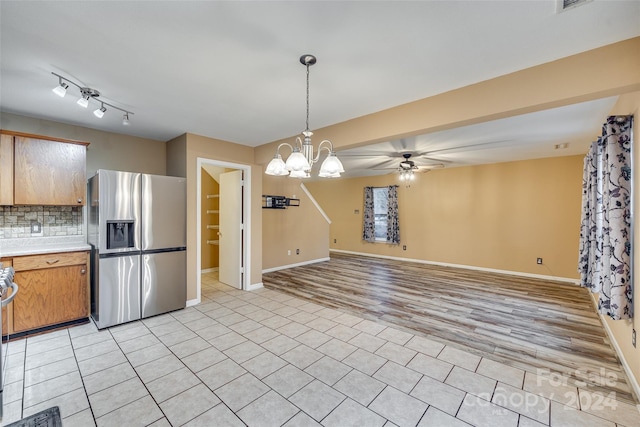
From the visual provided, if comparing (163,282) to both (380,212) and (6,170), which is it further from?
(380,212)

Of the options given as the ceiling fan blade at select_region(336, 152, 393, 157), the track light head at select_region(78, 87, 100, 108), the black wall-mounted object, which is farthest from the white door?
the track light head at select_region(78, 87, 100, 108)

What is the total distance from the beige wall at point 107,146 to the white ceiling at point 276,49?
0.70 ft

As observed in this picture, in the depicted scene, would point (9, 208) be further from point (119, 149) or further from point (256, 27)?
point (256, 27)

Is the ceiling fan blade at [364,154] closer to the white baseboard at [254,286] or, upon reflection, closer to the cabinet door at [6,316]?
the white baseboard at [254,286]

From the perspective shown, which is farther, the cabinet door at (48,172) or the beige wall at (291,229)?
the beige wall at (291,229)

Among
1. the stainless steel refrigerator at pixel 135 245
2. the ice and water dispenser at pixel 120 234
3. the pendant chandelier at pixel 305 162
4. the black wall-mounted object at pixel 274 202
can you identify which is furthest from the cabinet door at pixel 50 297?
the black wall-mounted object at pixel 274 202

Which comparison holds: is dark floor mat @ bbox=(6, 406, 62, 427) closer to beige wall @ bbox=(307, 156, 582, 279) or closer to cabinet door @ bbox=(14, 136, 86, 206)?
cabinet door @ bbox=(14, 136, 86, 206)

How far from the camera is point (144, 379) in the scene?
2.29 m

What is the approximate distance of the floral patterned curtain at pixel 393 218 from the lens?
783 cm

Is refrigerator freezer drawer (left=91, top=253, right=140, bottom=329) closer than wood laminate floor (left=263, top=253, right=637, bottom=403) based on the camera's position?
No

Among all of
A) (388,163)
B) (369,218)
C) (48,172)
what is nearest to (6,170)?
(48,172)

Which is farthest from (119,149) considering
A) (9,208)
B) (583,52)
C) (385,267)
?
(385,267)

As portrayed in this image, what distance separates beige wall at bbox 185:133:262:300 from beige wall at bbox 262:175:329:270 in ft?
4.02

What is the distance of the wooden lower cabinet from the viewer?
2.94m
